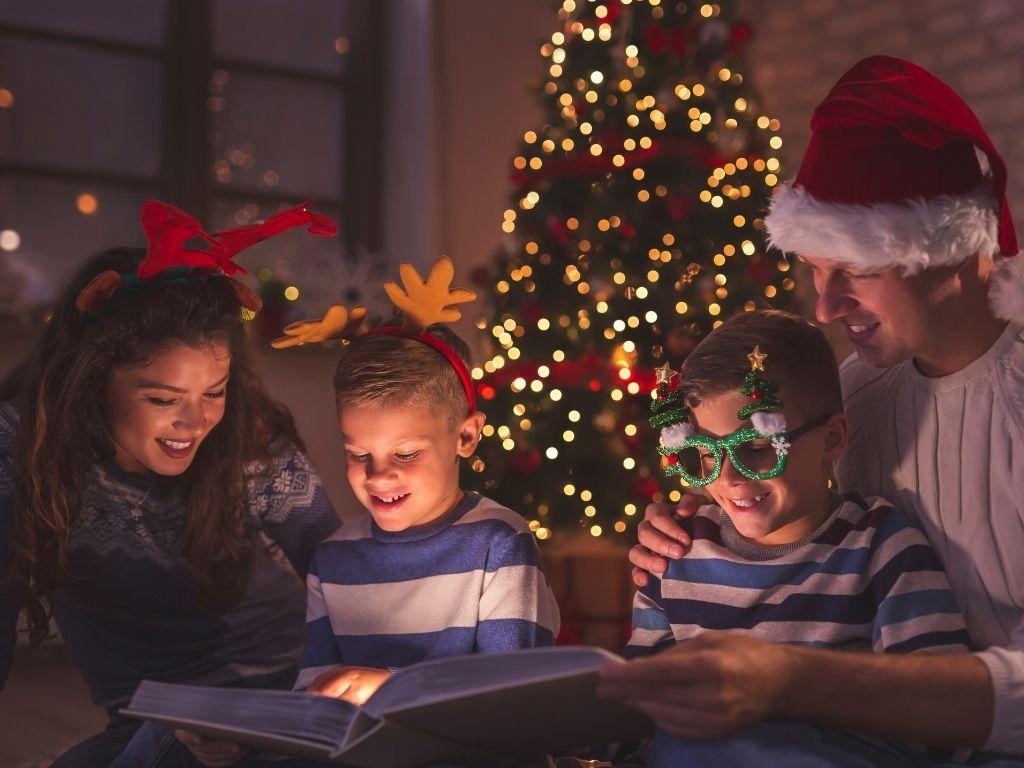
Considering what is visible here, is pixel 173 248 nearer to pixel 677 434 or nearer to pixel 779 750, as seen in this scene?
pixel 677 434

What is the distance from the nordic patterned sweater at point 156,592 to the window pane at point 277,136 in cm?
299

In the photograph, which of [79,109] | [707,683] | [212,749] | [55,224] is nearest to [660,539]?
[707,683]

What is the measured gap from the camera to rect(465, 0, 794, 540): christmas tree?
3654 millimetres

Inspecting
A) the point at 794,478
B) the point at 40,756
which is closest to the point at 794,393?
the point at 794,478

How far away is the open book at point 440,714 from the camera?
1.05 m

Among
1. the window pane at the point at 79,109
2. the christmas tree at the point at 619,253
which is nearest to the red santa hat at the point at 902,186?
the christmas tree at the point at 619,253

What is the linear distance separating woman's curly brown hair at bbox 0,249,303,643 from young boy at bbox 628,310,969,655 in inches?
31.9

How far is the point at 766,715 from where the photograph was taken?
1.09 metres

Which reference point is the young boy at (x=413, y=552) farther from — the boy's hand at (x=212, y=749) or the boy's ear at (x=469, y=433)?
the boy's hand at (x=212, y=749)

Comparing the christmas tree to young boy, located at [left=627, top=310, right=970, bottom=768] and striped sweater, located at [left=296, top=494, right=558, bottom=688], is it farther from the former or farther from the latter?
young boy, located at [left=627, top=310, right=970, bottom=768]

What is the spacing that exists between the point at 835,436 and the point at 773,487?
0.15 m

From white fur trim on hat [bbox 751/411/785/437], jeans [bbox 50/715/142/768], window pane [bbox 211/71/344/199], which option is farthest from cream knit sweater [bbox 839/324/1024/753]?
window pane [bbox 211/71/344/199]

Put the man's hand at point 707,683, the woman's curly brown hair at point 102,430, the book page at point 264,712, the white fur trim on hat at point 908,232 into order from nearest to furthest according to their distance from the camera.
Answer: the man's hand at point 707,683
the book page at point 264,712
the white fur trim on hat at point 908,232
the woman's curly brown hair at point 102,430

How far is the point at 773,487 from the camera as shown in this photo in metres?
1.44
